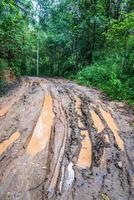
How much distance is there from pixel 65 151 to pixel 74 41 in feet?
63.9

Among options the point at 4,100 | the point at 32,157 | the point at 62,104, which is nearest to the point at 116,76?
the point at 62,104

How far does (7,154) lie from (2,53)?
38.6 ft

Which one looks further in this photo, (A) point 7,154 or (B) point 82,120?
(B) point 82,120

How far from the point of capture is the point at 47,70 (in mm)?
29344

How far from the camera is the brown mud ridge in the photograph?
4.27 metres

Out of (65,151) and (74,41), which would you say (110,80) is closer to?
(65,151)

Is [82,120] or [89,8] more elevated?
[89,8]

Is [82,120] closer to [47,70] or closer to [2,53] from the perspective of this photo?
[2,53]

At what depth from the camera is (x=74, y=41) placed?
24094mm

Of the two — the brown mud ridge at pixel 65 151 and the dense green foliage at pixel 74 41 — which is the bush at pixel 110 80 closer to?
the dense green foliage at pixel 74 41

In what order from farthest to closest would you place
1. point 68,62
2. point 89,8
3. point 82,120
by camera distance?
point 68,62, point 89,8, point 82,120

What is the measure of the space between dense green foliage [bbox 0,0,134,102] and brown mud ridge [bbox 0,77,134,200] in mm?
3932

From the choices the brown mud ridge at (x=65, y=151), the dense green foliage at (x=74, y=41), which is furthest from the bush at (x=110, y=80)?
the brown mud ridge at (x=65, y=151)

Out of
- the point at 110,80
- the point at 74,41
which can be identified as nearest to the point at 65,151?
the point at 110,80
